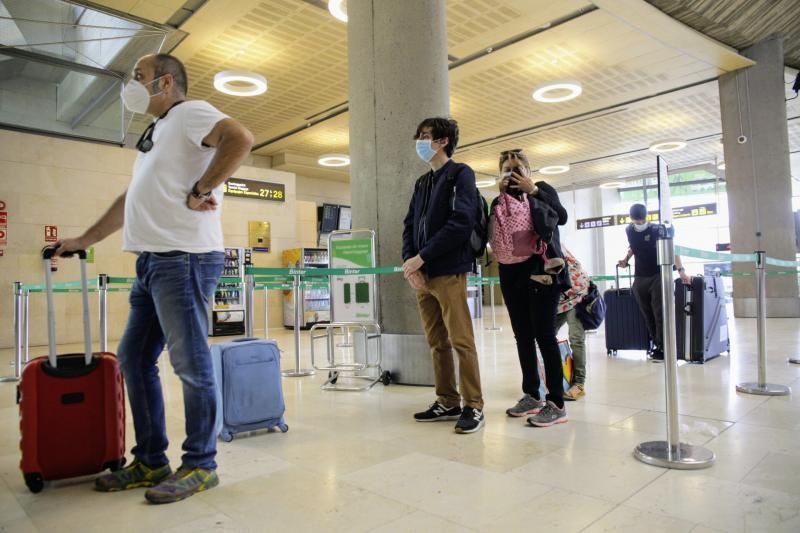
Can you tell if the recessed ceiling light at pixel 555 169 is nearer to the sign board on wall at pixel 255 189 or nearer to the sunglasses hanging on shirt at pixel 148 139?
the sign board on wall at pixel 255 189

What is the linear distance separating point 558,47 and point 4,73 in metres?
Answer: 8.64

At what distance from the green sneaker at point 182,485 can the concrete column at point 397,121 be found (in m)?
2.27

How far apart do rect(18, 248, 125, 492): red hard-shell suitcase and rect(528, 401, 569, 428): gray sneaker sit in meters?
1.87

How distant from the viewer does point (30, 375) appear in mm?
1971

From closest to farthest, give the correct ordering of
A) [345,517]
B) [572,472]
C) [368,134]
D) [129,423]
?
[345,517]
[572,472]
[129,423]
[368,134]

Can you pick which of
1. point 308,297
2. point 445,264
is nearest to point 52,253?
point 445,264

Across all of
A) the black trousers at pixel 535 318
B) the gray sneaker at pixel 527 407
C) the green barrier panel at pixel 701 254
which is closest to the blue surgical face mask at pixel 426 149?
the black trousers at pixel 535 318

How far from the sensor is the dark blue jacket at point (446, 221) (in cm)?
268

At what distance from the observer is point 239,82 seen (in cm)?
831

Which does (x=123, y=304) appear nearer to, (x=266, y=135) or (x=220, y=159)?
(x=266, y=135)

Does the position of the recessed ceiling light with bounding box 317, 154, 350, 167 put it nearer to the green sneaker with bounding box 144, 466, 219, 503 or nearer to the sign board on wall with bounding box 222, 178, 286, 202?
the sign board on wall with bounding box 222, 178, 286, 202

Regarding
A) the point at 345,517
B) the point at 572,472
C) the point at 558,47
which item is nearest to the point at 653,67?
the point at 558,47

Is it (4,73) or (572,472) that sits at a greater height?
(4,73)

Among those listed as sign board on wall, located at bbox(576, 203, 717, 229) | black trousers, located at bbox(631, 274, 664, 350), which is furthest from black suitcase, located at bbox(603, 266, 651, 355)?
sign board on wall, located at bbox(576, 203, 717, 229)
